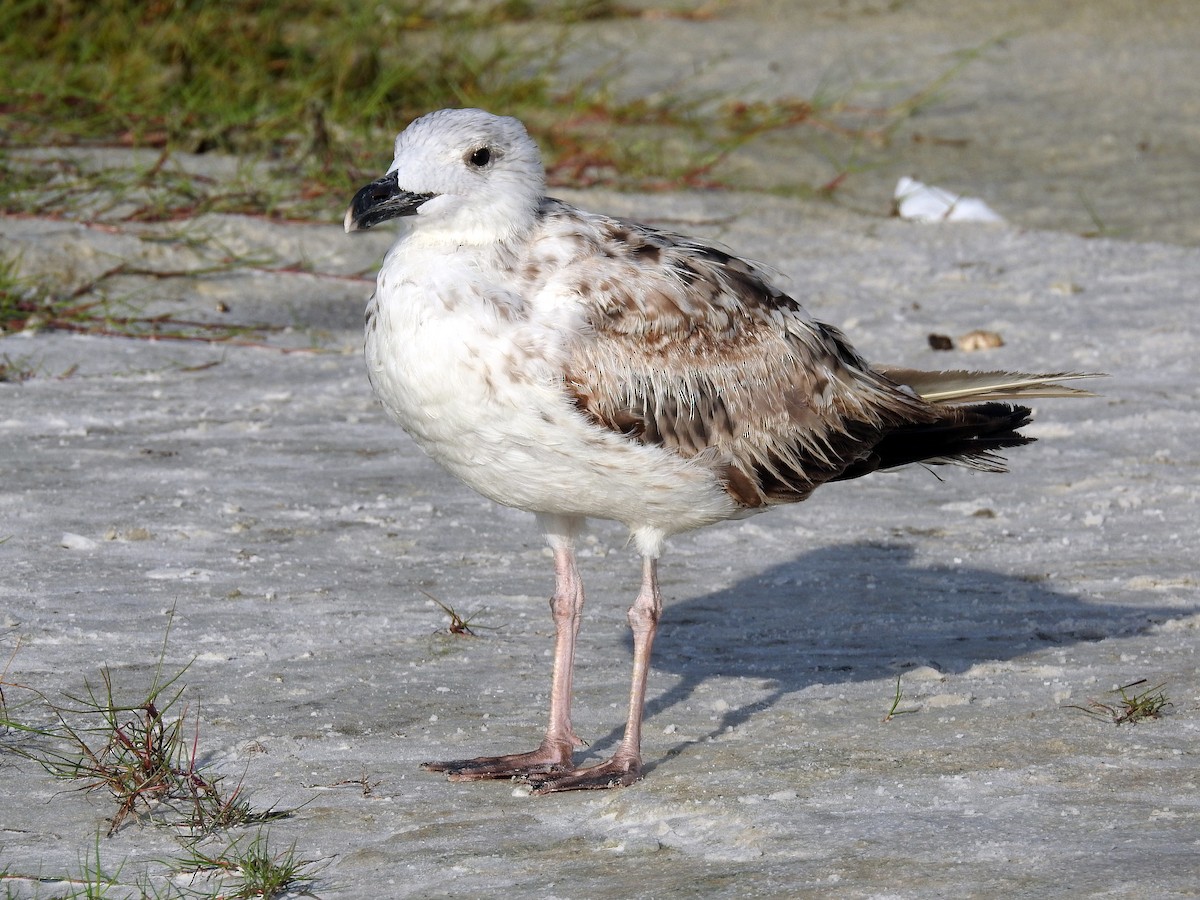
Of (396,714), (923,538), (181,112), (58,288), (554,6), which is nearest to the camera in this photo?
(396,714)

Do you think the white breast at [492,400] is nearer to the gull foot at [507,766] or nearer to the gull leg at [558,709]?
the gull leg at [558,709]

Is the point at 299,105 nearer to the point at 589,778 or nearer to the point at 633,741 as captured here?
the point at 633,741

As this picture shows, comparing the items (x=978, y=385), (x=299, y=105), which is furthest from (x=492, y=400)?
(x=299, y=105)

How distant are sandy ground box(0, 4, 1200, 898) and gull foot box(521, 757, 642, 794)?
1.7 inches

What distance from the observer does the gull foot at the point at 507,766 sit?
13.9 ft

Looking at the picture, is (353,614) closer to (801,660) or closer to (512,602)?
(512,602)

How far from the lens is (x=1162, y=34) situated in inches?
569

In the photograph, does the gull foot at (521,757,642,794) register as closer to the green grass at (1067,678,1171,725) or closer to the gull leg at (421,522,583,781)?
the gull leg at (421,522,583,781)

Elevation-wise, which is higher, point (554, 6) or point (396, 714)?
point (554, 6)

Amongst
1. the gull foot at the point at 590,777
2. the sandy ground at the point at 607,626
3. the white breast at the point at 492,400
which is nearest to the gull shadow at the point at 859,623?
the sandy ground at the point at 607,626

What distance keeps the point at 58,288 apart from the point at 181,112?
2498 mm

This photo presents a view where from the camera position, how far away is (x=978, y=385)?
5156mm

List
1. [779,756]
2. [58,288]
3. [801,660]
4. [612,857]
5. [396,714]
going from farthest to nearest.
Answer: [58,288], [801,660], [396,714], [779,756], [612,857]

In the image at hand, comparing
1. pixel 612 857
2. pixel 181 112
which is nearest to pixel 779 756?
pixel 612 857
